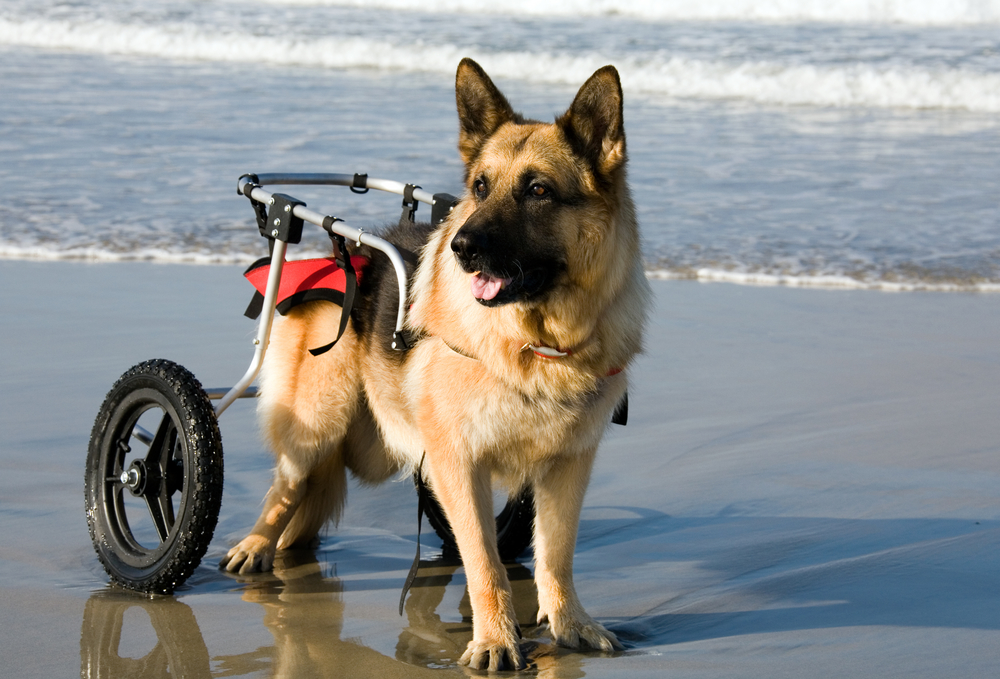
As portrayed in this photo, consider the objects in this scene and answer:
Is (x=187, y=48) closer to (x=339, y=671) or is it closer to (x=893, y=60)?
(x=893, y=60)

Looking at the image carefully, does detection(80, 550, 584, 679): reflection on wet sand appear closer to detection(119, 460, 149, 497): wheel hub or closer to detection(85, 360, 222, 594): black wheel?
detection(85, 360, 222, 594): black wheel

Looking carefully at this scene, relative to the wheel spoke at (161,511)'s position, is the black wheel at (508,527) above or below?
below

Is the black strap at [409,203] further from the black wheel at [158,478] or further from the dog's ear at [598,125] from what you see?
the black wheel at [158,478]

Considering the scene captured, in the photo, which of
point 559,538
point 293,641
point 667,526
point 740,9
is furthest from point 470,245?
point 740,9

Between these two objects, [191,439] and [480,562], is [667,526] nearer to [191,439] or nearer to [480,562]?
[480,562]

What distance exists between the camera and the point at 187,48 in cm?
1961

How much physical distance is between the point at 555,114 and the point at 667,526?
1.71 meters

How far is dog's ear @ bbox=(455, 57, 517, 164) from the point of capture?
3392mm

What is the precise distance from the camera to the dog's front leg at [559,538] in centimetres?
326

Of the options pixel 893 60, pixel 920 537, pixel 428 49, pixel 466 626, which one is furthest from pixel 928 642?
pixel 428 49

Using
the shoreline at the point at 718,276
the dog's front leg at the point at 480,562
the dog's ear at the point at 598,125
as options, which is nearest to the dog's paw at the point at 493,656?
the dog's front leg at the point at 480,562

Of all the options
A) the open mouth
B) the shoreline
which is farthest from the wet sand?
the open mouth

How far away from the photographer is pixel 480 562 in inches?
124

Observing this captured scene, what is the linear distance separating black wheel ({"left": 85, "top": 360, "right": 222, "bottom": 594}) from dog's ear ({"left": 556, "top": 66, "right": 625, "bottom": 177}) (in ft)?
4.89
